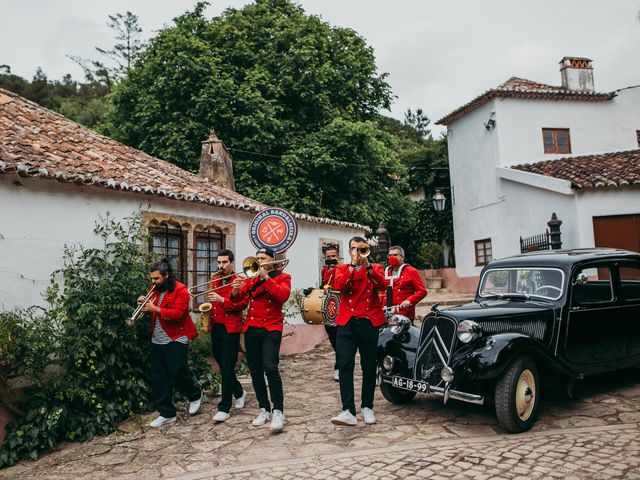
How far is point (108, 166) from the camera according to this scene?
867 centimetres

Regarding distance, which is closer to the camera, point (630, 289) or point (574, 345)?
point (574, 345)

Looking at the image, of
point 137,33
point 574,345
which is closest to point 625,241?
point 574,345

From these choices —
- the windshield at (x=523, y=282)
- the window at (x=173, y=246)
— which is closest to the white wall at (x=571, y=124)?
the windshield at (x=523, y=282)

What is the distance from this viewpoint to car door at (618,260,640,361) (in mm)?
6590

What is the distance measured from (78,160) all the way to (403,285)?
5.38 metres

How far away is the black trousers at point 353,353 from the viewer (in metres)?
5.66

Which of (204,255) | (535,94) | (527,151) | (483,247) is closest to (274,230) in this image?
(204,255)

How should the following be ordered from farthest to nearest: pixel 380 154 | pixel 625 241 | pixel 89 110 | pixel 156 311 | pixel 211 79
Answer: pixel 89 110 → pixel 380 154 → pixel 211 79 → pixel 625 241 → pixel 156 311

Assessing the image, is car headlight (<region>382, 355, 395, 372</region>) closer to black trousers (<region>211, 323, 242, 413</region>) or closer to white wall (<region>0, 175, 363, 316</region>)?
black trousers (<region>211, 323, 242, 413</region>)

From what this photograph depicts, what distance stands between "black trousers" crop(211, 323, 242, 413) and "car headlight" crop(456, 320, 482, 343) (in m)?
2.60

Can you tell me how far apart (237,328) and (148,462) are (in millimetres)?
1739

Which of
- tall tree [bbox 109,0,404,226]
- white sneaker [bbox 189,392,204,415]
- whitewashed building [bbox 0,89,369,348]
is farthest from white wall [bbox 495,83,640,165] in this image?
white sneaker [bbox 189,392,204,415]

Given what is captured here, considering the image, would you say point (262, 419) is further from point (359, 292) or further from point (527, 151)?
point (527, 151)

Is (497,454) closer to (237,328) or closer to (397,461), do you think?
(397,461)
